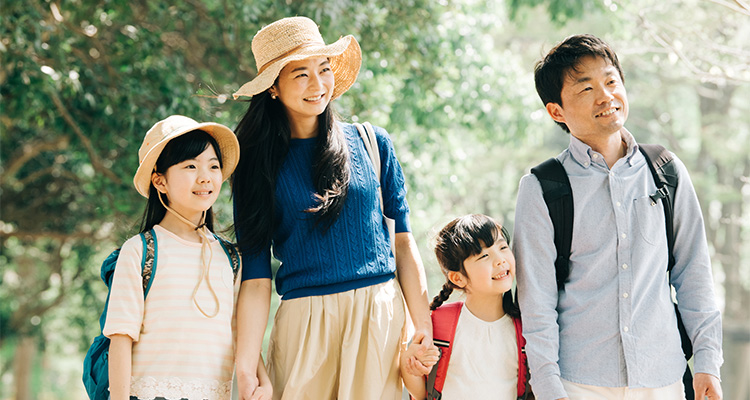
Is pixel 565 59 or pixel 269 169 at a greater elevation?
pixel 565 59

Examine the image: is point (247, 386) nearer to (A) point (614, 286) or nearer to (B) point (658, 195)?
(A) point (614, 286)

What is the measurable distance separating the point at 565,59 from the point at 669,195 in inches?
22.9

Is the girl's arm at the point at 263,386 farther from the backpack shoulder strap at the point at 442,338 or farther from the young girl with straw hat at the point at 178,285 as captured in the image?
the backpack shoulder strap at the point at 442,338

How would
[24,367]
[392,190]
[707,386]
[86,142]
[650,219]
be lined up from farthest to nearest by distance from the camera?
[24,367] → [86,142] → [392,190] → [650,219] → [707,386]

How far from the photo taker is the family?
252 centimetres

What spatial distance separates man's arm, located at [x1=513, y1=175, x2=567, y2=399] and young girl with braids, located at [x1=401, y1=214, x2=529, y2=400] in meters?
0.11

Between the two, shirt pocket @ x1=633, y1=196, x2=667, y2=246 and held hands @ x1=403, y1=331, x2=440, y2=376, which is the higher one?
shirt pocket @ x1=633, y1=196, x2=667, y2=246

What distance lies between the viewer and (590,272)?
256 cm

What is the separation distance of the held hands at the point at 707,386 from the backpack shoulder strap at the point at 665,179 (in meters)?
0.38

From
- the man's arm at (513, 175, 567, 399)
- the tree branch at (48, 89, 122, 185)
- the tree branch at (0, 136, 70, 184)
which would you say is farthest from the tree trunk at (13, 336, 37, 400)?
the man's arm at (513, 175, 567, 399)

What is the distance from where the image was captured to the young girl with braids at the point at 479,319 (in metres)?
2.67

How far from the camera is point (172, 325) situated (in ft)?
8.45

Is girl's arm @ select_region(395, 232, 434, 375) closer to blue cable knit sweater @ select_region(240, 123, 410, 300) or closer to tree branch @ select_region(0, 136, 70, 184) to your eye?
blue cable knit sweater @ select_region(240, 123, 410, 300)

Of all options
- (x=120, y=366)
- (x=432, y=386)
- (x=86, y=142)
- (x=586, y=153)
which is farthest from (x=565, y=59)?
(x=86, y=142)
